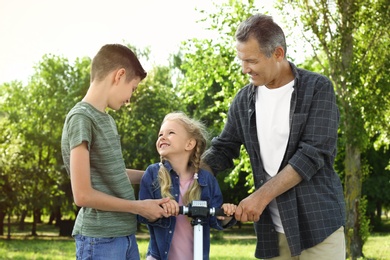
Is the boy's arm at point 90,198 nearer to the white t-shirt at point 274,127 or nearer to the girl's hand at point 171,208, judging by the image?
the girl's hand at point 171,208

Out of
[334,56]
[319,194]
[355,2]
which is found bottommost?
[319,194]

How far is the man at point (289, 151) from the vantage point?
407cm

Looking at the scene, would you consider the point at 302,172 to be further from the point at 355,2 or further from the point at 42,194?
the point at 42,194

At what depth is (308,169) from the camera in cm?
401

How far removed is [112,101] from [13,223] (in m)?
39.9

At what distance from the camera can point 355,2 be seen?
14672 mm

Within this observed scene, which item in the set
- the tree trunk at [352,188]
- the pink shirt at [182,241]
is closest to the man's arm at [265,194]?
the pink shirt at [182,241]

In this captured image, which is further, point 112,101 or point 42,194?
point 42,194

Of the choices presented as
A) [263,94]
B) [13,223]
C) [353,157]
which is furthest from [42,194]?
[263,94]

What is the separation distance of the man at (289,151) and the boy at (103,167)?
0.66 m

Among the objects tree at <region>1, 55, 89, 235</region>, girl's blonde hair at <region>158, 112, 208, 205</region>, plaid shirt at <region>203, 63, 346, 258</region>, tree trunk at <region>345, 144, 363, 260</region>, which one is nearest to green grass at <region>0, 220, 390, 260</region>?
tree trunk at <region>345, 144, 363, 260</region>

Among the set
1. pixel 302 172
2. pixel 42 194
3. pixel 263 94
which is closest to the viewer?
pixel 302 172

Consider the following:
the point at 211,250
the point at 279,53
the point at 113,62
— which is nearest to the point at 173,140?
the point at 113,62

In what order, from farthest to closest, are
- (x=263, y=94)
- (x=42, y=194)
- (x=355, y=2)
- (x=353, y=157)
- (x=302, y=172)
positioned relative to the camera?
1. (x=42, y=194)
2. (x=353, y=157)
3. (x=355, y=2)
4. (x=263, y=94)
5. (x=302, y=172)
